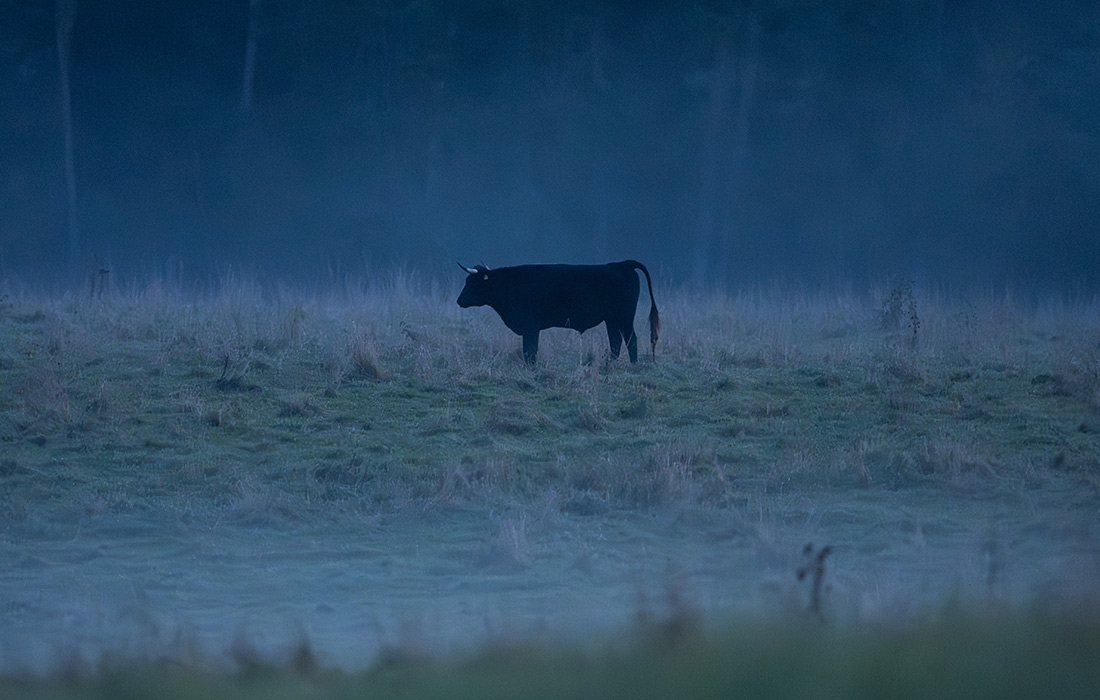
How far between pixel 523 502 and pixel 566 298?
4.53 metres

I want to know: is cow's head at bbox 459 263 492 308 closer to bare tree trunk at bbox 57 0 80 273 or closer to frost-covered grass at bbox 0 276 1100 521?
frost-covered grass at bbox 0 276 1100 521

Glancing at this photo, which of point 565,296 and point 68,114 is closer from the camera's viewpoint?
point 565,296

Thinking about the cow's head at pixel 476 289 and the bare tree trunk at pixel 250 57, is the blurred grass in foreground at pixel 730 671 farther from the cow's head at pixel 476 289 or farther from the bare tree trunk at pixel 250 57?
the bare tree trunk at pixel 250 57

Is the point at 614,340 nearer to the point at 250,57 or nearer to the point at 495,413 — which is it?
the point at 495,413

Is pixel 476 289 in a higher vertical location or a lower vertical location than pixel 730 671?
higher

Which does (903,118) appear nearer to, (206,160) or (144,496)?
(206,160)

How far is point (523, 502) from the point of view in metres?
7.31

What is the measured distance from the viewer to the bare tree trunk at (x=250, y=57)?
1347 inches

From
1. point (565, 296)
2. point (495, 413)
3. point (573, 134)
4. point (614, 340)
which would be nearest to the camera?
point (495, 413)

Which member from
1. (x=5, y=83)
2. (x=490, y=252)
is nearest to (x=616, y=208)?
(x=490, y=252)

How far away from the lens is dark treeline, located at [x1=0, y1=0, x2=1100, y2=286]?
3400cm

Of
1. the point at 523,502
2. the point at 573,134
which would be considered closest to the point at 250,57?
the point at 573,134

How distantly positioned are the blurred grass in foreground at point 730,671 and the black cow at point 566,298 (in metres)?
7.96

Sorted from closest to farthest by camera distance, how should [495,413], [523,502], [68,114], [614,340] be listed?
[523,502] → [495,413] → [614,340] → [68,114]
